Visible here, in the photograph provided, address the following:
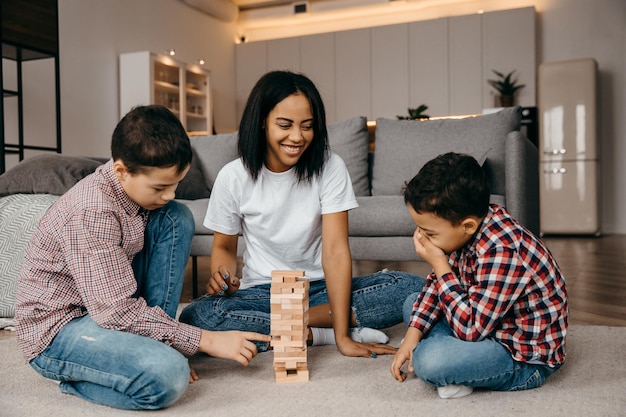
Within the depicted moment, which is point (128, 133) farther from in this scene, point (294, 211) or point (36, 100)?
point (36, 100)

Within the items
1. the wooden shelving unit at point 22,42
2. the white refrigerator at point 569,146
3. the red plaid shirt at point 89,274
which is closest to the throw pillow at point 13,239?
the red plaid shirt at point 89,274

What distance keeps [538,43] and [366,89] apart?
2012 mm

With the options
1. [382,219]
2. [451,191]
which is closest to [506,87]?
[382,219]

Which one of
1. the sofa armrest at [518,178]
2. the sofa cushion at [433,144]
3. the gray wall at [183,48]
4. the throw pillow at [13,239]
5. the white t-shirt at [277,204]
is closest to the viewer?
the white t-shirt at [277,204]

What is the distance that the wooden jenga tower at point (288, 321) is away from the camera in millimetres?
1260

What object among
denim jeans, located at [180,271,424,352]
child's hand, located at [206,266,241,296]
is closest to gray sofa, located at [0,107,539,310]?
denim jeans, located at [180,271,424,352]

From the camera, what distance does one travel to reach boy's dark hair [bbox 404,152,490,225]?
45.6 inches

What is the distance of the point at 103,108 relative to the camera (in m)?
5.51

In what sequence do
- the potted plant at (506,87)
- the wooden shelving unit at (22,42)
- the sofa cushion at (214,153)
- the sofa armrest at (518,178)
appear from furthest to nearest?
the potted plant at (506,87)
the wooden shelving unit at (22,42)
the sofa cushion at (214,153)
the sofa armrest at (518,178)

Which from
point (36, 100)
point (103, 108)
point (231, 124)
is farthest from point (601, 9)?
point (36, 100)

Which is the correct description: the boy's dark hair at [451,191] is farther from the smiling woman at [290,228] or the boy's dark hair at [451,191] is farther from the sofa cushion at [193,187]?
the sofa cushion at [193,187]

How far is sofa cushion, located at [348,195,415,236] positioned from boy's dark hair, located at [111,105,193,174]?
1422 mm

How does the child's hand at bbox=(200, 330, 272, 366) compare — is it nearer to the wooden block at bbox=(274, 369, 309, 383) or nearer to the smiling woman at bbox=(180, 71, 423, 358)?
the wooden block at bbox=(274, 369, 309, 383)

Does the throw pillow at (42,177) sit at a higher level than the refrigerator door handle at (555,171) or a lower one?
lower
